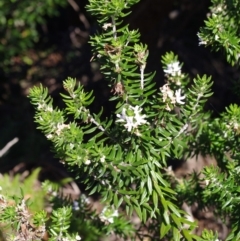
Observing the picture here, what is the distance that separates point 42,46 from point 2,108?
0.64 m

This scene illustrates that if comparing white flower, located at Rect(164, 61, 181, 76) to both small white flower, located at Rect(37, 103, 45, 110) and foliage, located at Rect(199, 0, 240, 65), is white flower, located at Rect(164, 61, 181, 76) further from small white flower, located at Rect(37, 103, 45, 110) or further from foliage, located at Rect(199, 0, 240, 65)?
small white flower, located at Rect(37, 103, 45, 110)

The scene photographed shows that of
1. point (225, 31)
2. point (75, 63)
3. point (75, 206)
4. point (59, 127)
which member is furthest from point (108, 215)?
point (75, 63)

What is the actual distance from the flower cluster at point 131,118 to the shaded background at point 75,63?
4.98 feet

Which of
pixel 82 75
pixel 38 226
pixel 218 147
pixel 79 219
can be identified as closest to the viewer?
pixel 38 226

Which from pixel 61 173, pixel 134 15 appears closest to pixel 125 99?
pixel 134 15

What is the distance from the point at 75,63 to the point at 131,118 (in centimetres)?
221

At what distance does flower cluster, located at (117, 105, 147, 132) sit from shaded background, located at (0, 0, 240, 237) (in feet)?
4.98

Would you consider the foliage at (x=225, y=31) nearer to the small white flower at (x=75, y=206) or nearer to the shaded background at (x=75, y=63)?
the small white flower at (x=75, y=206)

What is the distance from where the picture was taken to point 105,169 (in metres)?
1.32

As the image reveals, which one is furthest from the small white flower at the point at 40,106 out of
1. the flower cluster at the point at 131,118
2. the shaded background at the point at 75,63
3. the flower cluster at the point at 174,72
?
the shaded background at the point at 75,63

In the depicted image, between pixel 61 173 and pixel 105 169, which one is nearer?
pixel 105 169

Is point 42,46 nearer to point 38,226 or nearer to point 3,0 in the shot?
point 3,0

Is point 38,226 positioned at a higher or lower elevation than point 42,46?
higher

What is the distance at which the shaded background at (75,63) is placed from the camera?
9.46 feet
